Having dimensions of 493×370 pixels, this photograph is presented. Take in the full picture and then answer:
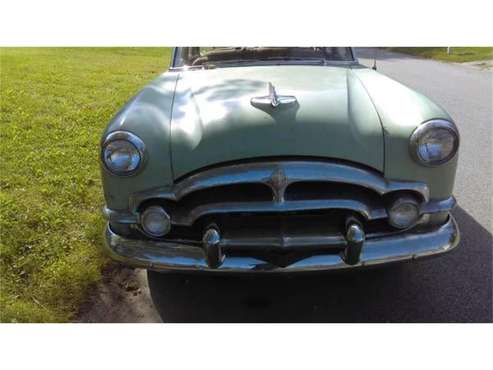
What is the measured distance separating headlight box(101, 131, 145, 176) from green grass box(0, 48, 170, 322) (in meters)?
0.86

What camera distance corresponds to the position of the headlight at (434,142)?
2.33m

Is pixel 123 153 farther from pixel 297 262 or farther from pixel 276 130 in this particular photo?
pixel 297 262

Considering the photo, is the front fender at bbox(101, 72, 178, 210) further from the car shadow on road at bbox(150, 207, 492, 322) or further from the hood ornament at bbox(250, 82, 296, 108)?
the car shadow on road at bbox(150, 207, 492, 322)

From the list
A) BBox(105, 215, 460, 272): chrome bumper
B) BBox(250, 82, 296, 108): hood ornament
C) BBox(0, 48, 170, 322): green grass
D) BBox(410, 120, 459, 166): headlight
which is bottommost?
BBox(0, 48, 170, 322): green grass

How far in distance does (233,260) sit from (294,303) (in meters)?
0.60

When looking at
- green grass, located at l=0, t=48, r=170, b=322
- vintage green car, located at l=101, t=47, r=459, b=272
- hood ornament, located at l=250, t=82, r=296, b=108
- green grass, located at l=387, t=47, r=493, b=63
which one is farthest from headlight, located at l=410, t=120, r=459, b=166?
green grass, located at l=387, t=47, r=493, b=63

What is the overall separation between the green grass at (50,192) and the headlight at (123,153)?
86 cm

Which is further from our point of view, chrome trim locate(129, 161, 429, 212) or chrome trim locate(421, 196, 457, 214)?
chrome trim locate(421, 196, 457, 214)

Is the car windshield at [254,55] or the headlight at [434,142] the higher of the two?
the car windshield at [254,55]

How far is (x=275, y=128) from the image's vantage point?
2.28m

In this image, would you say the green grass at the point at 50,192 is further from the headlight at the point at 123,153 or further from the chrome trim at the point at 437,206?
the chrome trim at the point at 437,206

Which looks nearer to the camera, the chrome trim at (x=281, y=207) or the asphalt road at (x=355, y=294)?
the chrome trim at (x=281, y=207)

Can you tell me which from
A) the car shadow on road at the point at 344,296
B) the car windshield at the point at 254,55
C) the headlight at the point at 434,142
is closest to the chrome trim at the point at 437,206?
the headlight at the point at 434,142

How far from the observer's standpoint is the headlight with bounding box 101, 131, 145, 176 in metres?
2.32
